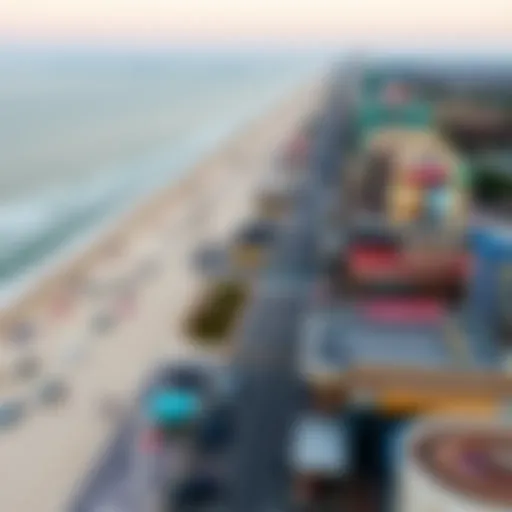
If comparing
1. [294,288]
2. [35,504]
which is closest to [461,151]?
[294,288]

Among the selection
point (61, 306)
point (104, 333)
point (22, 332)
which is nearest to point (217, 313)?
point (104, 333)

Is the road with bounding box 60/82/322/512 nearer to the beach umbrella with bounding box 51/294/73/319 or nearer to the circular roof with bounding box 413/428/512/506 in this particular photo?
the beach umbrella with bounding box 51/294/73/319

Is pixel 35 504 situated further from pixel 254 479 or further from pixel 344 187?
pixel 344 187

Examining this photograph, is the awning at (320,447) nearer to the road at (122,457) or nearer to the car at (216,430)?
the car at (216,430)

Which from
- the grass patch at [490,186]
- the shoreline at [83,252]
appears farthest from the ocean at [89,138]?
the grass patch at [490,186]

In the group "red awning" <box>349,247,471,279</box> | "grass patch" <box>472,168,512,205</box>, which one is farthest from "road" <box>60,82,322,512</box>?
"grass patch" <box>472,168,512,205</box>

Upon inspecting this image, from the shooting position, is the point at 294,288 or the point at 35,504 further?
the point at 294,288
